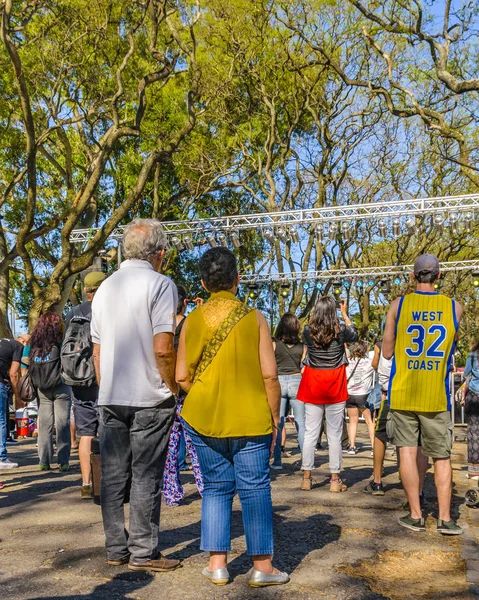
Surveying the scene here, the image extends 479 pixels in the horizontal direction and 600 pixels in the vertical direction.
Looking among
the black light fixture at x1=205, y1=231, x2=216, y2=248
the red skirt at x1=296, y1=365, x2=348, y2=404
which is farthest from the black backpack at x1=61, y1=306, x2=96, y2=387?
the black light fixture at x1=205, y1=231, x2=216, y2=248

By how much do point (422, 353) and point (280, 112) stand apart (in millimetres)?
20946

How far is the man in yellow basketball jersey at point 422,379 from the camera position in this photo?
18.9 feet

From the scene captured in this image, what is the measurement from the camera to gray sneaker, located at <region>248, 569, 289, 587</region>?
13.3 ft

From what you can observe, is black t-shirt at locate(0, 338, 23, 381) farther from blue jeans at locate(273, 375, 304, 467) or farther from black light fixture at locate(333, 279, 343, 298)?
black light fixture at locate(333, 279, 343, 298)

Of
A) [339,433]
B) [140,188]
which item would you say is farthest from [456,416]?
[339,433]

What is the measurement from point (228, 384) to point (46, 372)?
4600 mm

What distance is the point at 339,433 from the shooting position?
7.45 meters

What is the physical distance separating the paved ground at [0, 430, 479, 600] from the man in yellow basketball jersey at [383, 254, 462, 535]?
44 cm

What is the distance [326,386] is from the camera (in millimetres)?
7496

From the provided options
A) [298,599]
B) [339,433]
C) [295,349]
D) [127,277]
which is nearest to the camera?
[298,599]

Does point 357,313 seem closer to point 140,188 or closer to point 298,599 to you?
point 140,188

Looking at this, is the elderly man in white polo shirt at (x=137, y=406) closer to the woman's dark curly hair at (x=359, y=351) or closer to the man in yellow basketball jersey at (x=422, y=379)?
the man in yellow basketball jersey at (x=422, y=379)

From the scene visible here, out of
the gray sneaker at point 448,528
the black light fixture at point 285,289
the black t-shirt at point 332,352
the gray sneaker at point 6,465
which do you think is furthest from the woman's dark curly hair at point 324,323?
the black light fixture at point 285,289

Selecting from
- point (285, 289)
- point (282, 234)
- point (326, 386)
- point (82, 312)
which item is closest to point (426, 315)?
point (326, 386)
